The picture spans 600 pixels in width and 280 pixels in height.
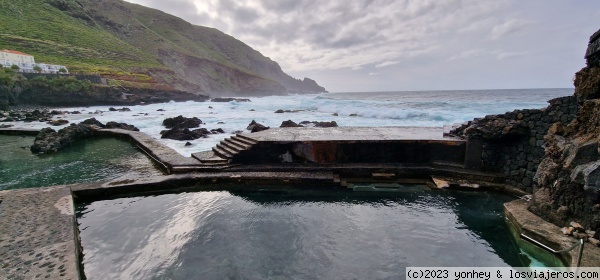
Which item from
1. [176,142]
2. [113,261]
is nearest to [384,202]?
[113,261]

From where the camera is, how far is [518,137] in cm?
705

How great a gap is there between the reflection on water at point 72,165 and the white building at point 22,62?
3406 centimetres

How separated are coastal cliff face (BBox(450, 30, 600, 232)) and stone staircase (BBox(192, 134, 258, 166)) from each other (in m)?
6.79

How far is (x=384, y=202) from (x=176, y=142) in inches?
446

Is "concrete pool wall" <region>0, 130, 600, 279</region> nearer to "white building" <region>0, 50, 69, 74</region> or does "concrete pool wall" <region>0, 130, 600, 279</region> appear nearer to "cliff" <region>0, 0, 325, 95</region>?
"white building" <region>0, 50, 69, 74</region>

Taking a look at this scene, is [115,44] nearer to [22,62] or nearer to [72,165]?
[22,62]

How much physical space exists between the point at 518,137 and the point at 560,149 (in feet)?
6.28

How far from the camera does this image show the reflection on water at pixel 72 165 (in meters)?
7.89

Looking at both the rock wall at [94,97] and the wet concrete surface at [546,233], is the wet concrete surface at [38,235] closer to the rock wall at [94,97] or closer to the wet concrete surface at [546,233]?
the wet concrete surface at [546,233]

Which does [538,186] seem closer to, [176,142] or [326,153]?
[326,153]

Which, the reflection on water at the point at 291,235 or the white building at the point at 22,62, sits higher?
the white building at the point at 22,62

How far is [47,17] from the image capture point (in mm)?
52594

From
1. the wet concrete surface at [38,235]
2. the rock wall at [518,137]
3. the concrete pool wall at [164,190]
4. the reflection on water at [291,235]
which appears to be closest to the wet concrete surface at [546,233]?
the concrete pool wall at [164,190]

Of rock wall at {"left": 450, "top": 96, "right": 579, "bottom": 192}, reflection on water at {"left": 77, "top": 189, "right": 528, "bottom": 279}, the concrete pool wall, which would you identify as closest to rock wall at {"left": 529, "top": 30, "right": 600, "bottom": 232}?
the concrete pool wall
